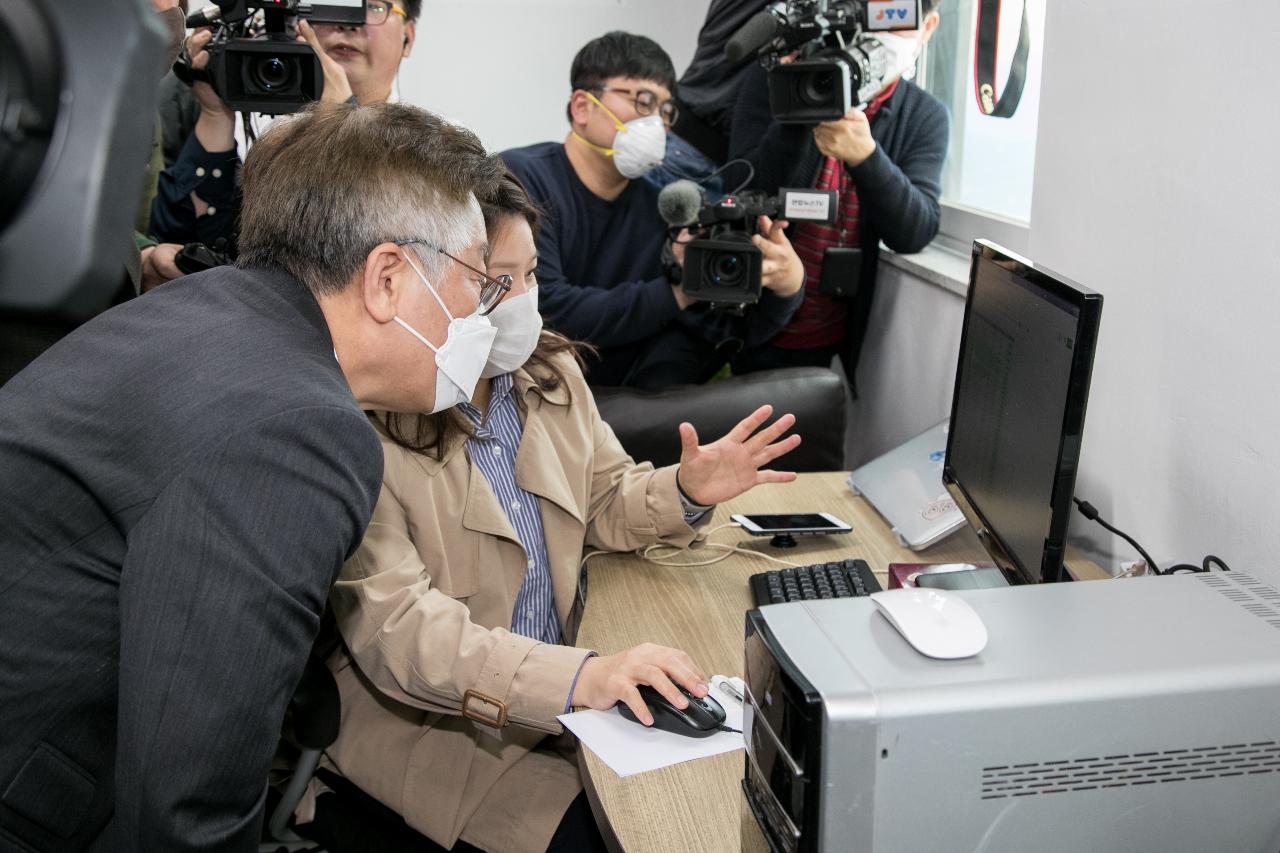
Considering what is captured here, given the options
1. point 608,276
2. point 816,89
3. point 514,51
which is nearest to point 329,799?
point 608,276

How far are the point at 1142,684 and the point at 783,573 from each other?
81 cm

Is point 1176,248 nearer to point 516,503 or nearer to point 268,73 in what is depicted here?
point 516,503

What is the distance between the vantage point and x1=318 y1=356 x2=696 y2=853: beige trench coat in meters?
1.30

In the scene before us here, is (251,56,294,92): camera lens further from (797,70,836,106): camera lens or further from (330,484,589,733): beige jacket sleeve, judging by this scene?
(330,484,589,733): beige jacket sleeve

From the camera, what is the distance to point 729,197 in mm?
2373

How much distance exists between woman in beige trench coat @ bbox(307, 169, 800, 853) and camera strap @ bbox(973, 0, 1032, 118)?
4.49 ft

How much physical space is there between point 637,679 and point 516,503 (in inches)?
17.5

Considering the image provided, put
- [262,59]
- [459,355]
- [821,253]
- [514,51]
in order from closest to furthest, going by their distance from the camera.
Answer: [459,355]
[262,59]
[821,253]
[514,51]

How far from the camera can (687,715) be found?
1.18 metres

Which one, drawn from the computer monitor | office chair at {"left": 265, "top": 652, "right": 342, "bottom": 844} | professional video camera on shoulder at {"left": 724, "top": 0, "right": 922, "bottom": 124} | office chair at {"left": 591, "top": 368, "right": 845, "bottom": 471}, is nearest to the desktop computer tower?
the computer monitor

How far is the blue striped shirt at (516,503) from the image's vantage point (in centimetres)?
158

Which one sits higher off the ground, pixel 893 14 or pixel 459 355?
pixel 893 14

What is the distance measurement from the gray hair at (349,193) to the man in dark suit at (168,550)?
0.07 metres

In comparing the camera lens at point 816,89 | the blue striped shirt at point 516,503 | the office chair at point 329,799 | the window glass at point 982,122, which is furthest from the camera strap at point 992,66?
Result: the office chair at point 329,799
